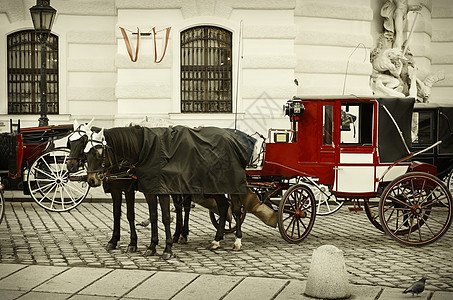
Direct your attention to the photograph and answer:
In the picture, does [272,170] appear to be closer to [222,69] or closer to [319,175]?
[319,175]

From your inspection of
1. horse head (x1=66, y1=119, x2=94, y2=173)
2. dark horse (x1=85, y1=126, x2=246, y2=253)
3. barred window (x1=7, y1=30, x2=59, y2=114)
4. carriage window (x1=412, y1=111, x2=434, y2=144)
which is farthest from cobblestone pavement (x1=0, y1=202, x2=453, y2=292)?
barred window (x1=7, y1=30, x2=59, y2=114)

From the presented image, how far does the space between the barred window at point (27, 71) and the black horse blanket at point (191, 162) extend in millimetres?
9909

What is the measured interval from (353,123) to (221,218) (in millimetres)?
2353

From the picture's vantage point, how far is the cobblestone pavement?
8547mm

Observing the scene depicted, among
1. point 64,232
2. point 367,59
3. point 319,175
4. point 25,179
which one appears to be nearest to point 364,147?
point 319,175

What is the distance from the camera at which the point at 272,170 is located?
10617mm

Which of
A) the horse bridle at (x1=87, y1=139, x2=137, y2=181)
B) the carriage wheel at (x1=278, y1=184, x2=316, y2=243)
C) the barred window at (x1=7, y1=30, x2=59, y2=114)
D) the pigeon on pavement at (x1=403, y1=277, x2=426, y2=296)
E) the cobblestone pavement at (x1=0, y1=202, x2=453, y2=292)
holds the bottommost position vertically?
the cobblestone pavement at (x1=0, y1=202, x2=453, y2=292)

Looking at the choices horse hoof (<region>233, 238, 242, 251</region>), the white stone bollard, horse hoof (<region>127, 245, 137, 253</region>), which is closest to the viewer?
the white stone bollard

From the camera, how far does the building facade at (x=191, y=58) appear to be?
18094mm

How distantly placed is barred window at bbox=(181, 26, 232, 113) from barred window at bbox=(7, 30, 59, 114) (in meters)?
3.33

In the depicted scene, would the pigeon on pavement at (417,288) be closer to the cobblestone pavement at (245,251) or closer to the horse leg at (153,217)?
the cobblestone pavement at (245,251)

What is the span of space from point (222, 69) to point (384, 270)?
1061cm

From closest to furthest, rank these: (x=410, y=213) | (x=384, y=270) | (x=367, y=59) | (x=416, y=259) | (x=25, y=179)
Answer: (x=384, y=270) → (x=416, y=259) → (x=410, y=213) → (x=25, y=179) → (x=367, y=59)

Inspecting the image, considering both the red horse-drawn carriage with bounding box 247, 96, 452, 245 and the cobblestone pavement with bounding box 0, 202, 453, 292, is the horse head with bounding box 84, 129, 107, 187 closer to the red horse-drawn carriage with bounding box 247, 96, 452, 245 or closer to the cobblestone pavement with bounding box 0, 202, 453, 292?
the cobblestone pavement with bounding box 0, 202, 453, 292
